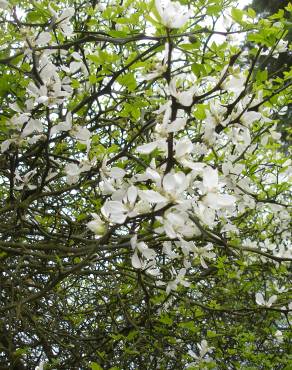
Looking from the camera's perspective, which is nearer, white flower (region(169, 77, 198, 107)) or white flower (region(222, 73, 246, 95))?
white flower (region(169, 77, 198, 107))

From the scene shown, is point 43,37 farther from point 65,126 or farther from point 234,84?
point 234,84

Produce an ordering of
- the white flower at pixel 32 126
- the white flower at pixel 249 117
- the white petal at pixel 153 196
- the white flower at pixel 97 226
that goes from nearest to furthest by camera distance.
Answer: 1. the white petal at pixel 153 196
2. the white flower at pixel 97 226
3. the white flower at pixel 249 117
4. the white flower at pixel 32 126

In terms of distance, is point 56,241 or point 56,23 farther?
point 56,241

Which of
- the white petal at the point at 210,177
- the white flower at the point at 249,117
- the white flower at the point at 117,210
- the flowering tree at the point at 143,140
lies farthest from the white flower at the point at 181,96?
the white flower at the point at 249,117

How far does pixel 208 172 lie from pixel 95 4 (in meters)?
2.16

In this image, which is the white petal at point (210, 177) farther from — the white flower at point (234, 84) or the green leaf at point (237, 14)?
the green leaf at point (237, 14)

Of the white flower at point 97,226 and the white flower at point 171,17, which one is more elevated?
the white flower at point 171,17

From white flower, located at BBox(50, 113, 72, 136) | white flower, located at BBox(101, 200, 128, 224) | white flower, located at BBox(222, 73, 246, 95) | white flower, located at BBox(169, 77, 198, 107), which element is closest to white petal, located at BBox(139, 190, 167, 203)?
white flower, located at BBox(101, 200, 128, 224)

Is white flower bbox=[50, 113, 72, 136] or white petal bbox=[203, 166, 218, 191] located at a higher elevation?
white flower bbox=[50, 113, 72, 136]

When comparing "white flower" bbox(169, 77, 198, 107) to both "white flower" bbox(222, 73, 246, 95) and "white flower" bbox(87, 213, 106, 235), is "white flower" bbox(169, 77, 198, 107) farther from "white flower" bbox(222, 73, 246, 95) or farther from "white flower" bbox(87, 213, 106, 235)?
"white flower" bbox(87, 213, 106, 235)

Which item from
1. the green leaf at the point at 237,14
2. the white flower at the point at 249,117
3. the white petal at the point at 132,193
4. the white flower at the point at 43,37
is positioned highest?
the green leaf at the point at 237,14

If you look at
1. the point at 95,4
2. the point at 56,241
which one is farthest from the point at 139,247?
the point at 95,4

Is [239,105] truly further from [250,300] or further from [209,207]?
[250,300]

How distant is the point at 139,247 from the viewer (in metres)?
1.57
